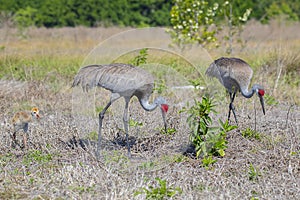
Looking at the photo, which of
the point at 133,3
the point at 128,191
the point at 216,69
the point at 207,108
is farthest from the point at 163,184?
the point at 133,3

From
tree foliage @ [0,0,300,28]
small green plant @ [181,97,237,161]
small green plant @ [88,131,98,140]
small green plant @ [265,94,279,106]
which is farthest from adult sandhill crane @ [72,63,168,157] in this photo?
tree foliage @ [0,0,300,28]

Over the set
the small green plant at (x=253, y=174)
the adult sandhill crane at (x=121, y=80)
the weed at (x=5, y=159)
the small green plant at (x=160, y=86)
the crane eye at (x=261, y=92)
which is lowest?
the weed at (x=5, y=159)

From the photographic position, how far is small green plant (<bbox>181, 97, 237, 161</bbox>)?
5.54 meters

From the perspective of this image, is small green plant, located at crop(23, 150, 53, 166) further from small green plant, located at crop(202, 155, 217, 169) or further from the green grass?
the green grass

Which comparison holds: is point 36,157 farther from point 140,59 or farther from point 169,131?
point 140,59

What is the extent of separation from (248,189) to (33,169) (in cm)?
198

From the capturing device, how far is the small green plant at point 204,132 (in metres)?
5.54

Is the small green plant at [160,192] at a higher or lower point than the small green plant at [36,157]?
higher

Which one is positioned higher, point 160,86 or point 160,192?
point 160,86

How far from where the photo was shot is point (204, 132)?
221 inches

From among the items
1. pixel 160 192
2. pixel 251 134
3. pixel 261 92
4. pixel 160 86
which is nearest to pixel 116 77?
pixel 160 192

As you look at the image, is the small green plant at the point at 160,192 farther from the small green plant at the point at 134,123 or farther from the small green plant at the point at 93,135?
the small green plant at the point at 134,123

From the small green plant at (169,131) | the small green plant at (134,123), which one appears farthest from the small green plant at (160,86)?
the small green plant at (169,131)

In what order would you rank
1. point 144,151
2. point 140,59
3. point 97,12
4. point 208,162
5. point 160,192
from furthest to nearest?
point 97,12, point 140,59, point 144,151, point 208,162, point 160,192
